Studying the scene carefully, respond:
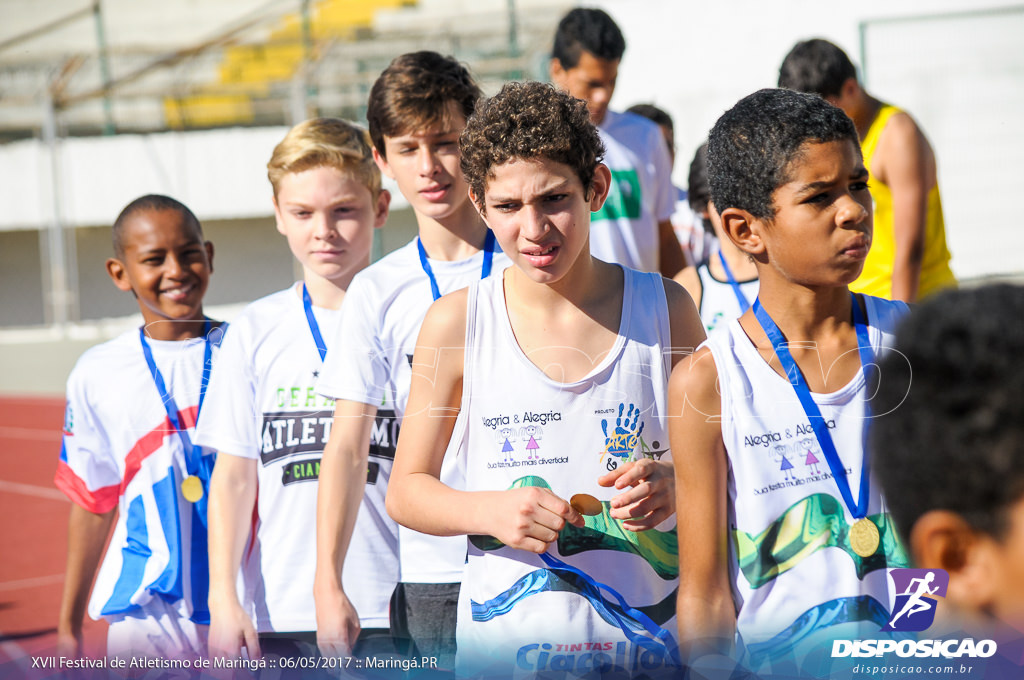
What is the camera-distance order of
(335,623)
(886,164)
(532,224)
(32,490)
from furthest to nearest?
(32,490) < (886,164) < (335,623) < (532,224)

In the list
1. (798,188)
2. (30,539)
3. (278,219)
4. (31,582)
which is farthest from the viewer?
(30,539)

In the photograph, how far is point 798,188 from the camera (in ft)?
5.66

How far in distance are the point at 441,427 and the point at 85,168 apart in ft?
9.93

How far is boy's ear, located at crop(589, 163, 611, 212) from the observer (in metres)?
1.95

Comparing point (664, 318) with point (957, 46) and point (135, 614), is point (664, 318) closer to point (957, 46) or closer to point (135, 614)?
point (135, 614)

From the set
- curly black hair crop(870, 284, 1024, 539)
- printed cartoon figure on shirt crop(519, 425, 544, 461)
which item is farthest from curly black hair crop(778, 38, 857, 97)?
curly black hair crop(870, 284, 1024, 539)

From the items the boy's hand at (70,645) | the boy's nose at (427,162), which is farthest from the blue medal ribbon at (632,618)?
the boy's hand at (70,645)

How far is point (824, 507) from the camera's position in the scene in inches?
64.9

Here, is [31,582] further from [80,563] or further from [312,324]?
[312,324]

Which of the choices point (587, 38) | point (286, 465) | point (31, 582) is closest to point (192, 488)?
point (286, 465)

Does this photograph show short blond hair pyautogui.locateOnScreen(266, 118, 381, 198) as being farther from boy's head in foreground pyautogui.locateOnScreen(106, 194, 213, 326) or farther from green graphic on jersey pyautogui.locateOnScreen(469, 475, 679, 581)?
green graphic on jersey pyautogui.locateOnScreen(469, 475, 679, 581)

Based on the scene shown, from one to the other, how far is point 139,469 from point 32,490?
29.5 ft

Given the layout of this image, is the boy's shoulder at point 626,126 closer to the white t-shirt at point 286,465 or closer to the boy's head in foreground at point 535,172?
the white t-shirt at point 286,465

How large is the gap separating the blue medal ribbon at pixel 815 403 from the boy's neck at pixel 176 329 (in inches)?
61.4
